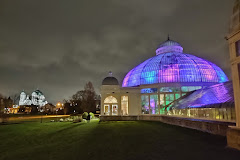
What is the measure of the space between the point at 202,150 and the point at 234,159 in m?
2.05

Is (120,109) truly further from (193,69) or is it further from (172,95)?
(193,69)

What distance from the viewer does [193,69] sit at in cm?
3875

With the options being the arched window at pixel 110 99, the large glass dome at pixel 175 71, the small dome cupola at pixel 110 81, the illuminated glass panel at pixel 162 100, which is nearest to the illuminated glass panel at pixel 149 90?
the illuminated glass panel at pixel 162 100

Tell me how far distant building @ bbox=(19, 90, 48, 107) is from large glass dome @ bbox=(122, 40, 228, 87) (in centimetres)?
12301

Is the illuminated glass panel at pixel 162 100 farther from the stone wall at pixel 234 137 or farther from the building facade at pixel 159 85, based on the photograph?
the stone wall at pixel 234 137

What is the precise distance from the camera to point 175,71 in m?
38.6

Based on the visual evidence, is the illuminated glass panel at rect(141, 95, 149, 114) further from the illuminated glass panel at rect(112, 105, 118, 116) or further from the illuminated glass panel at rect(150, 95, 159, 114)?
the illuminated glass panel at rect(112, 105, 118, 116)

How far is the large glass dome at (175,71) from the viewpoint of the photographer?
125 feet

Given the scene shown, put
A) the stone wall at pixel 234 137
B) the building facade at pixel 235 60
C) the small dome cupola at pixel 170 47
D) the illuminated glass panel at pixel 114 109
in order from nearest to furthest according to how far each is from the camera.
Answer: the stone wall at pixel 234 137, the building facade at pixel 235 60, the illuminated glass panel at pixel 114 109, the small dome cupola at pixel 170 47

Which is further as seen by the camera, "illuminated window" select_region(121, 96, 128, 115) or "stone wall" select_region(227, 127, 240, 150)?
"illuminated window" select_region(121, 96, 128, 115)

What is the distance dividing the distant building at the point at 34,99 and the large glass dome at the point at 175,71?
123m

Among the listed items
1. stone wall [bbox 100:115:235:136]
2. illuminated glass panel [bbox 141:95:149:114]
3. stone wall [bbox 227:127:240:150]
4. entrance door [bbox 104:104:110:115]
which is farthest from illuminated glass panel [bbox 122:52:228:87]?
stone wall [bbox 227:127:240:150]

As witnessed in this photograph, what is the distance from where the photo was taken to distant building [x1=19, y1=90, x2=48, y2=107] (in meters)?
144

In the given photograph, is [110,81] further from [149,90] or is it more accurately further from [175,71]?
[175,71]
